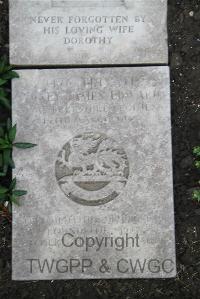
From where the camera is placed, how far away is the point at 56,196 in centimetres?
367

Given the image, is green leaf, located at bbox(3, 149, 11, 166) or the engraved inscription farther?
the engraved inscription

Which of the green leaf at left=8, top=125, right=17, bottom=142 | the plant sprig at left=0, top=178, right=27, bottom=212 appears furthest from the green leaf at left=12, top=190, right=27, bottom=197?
the green leaf at left=8, top=125, right=17, bottom=142

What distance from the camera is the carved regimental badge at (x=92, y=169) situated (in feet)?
12.0

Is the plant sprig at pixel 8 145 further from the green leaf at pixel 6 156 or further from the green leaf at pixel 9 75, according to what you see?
the green leaf at pixel 9 75

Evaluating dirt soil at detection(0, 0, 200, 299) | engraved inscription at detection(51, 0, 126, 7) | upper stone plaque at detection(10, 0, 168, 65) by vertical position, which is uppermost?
engraved inscription at detection(51, 0, 126, 7)

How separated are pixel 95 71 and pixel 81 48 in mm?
224

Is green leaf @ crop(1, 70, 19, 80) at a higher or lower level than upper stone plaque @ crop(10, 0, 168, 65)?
lower

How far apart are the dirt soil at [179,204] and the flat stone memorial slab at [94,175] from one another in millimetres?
213

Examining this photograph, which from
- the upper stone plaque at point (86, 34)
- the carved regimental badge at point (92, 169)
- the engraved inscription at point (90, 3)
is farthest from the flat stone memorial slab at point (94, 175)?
the engraved inscription at point (90, 3)

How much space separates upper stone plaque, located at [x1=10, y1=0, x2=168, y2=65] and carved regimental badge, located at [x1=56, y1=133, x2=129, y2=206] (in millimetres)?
674

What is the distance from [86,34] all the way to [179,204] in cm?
158

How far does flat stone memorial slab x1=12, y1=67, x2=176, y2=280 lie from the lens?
364 centimetres

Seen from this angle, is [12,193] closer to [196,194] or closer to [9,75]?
[9,75]

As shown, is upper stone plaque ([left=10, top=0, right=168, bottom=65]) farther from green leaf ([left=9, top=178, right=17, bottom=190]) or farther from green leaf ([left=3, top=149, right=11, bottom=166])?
green leaf ([left=9, top=178, right=17, bottom=190])
